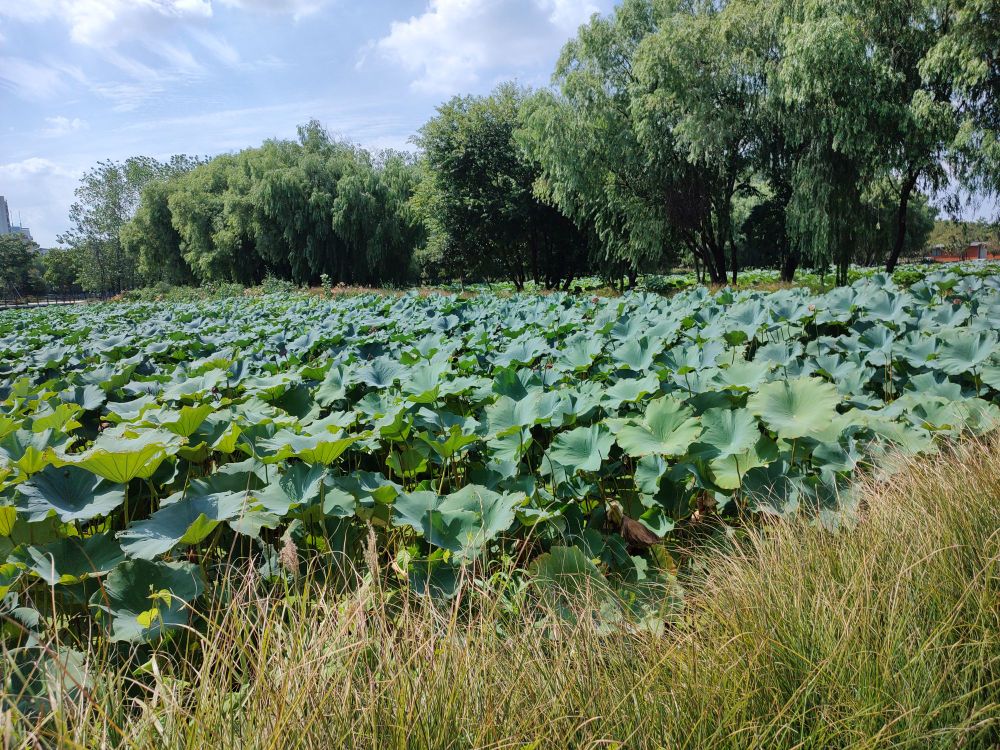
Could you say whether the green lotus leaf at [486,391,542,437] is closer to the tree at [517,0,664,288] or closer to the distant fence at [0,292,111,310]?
the tree at [517,0,664,288]

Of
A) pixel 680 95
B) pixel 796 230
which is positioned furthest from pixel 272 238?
pixel 796 230

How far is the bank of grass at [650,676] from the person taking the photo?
4.06 feet

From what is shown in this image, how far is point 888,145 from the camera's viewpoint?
14.1 m

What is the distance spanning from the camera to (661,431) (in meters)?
2.56

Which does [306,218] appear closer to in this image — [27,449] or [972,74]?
[972,74]

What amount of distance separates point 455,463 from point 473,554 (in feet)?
3.16

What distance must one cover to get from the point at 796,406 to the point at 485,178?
24.0 meters

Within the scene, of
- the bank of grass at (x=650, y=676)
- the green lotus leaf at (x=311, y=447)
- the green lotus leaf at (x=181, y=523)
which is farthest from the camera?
the green lotus leaf at (x=311, y=447)

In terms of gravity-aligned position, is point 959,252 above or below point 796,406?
above

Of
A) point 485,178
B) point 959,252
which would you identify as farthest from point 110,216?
point 959,252

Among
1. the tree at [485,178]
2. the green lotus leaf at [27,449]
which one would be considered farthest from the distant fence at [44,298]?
the green lotus leaf at [27,449]

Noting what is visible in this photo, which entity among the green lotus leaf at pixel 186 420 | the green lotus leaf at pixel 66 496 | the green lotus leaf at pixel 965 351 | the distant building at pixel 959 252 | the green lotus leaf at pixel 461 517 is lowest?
the green lotus leaf at pixel 461 517

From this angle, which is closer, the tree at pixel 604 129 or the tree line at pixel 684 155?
the tree line at pixel 684 155

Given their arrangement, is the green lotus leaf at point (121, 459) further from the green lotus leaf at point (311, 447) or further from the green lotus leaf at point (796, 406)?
the green lotus leaf at point (796, 406)
